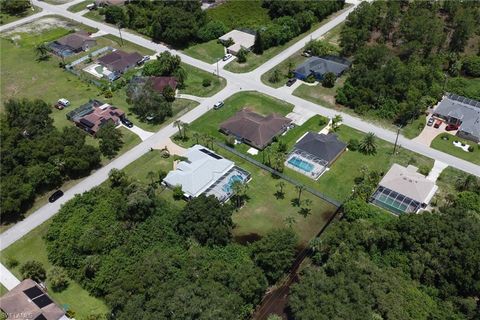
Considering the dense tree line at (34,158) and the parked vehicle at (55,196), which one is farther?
the parked vehicle at (55,196)

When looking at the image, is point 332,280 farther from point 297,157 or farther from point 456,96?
point 456,96

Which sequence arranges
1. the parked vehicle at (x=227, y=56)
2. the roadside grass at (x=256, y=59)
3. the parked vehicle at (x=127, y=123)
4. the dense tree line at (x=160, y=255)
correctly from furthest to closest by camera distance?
the parked vehicle at (x=227, y=56) → the roadside grass at (x=256, y=59) → the parked vehicle at (x=127, y=123) → the dense tree line at (x=160, y=255)

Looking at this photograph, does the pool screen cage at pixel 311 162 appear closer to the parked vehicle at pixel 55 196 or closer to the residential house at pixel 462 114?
the residential house at pixel 462 114

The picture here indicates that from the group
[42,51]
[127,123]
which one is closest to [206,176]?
[127,123]

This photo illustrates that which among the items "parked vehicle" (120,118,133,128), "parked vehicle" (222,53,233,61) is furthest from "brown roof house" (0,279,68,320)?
"parked vehicle" (222,53,233,61)

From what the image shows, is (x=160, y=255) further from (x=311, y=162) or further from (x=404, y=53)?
(x=404, y=53)

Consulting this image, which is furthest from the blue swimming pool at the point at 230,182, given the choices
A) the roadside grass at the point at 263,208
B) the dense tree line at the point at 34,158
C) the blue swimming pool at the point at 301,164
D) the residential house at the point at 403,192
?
the dense tree line at the point at 34,158

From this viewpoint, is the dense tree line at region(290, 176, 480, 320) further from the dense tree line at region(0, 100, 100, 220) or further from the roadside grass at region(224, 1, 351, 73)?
the roadside grass at region(224, 1, 351, 73)
